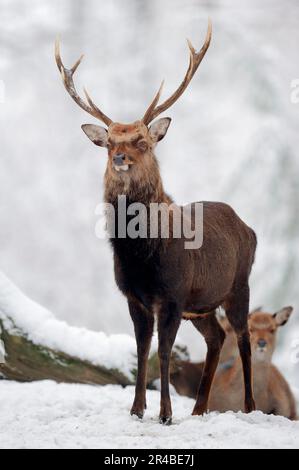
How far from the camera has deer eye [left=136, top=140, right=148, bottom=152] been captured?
16.7 ft

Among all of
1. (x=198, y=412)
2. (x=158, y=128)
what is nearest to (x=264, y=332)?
(x=198, y=412)

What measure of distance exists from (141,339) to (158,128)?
1.40 meters

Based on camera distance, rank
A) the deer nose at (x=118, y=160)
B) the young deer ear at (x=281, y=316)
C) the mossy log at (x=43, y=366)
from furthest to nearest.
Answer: the young deer ear at (x=281, y=316) < the mossy log at (x=43, y=366) < the deer nose at (x=118, y=160)

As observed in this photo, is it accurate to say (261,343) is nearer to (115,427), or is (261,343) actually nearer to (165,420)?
(165,420)

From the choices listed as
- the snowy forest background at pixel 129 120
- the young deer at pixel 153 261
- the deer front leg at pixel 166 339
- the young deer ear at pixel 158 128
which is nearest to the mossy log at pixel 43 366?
the young deer at pixel 153 261

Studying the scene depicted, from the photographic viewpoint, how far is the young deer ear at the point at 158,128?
17.5ft

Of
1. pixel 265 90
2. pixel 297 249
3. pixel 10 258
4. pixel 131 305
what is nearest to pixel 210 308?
pixel 131 305

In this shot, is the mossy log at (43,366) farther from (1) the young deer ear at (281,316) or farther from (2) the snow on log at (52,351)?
(1) the young deer ear at (281,316)

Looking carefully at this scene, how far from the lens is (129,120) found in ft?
49.6

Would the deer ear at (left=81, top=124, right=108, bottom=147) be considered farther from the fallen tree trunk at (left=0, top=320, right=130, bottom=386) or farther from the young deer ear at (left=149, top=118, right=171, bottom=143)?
the fallen tree trunk at (left=0, top=320, right=130, bottom=386)

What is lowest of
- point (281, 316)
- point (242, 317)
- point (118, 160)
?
point (242, 317)

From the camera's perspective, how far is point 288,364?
1293 cm

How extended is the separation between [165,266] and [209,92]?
35.2 ft

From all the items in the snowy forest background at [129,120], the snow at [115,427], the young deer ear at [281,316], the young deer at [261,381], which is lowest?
the snow at [115,427]
